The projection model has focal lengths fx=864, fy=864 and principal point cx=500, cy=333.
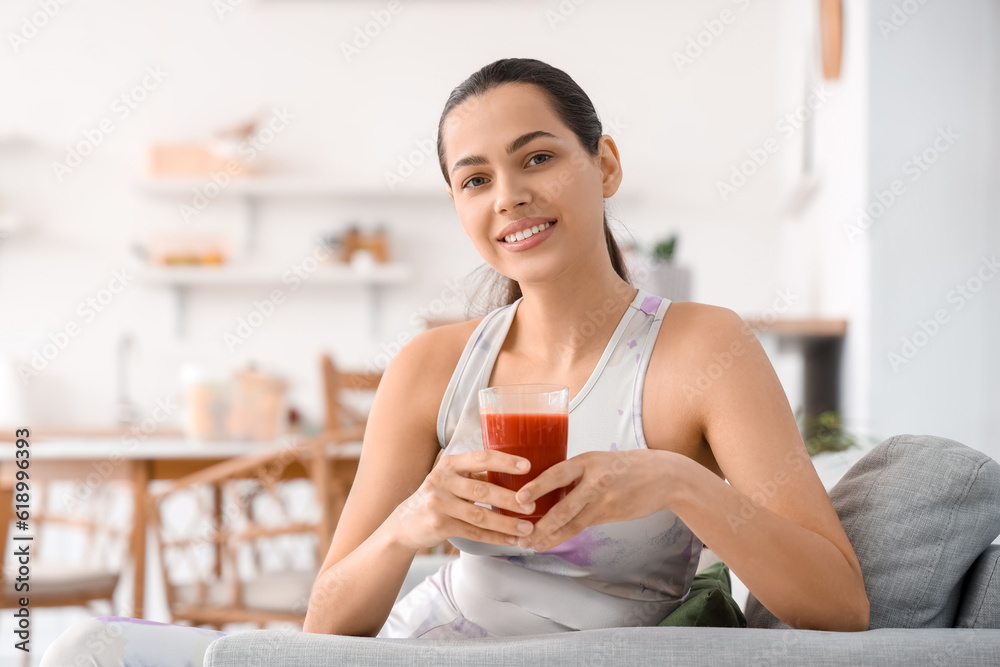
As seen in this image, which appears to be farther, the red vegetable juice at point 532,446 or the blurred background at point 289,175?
the blurred background at point 289,175

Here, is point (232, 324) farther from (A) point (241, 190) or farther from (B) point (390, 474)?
(B) point (390, 474)

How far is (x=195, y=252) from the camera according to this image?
15.4 ft

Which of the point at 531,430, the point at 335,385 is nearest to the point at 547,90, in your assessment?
the point at 531,430

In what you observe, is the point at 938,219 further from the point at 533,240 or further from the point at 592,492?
the point at 592,492

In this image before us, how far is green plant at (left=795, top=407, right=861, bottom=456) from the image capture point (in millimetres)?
2457

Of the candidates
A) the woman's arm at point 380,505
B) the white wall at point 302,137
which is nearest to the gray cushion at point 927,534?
the woman's arm at point 380,505

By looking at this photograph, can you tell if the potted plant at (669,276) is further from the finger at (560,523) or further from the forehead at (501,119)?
the finger at (560,523)

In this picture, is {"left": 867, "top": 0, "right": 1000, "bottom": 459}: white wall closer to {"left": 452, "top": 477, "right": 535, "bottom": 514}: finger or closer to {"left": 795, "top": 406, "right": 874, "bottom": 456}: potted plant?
{"left": 795, "top": 406, "right": 874, "bottom": 456}: potted plant

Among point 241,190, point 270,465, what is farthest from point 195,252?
point 270,465

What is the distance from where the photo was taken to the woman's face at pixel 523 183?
1194 mm

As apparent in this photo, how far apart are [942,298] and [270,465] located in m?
2.00

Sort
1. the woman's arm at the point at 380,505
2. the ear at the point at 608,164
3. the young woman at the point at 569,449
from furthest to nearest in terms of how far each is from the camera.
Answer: the ear at the point at 608,164 < the woman's arm at the point at 380,505 < the young woman at the point at 569,449

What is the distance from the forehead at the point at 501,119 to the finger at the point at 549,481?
0.50 metres

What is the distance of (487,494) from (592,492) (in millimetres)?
110
